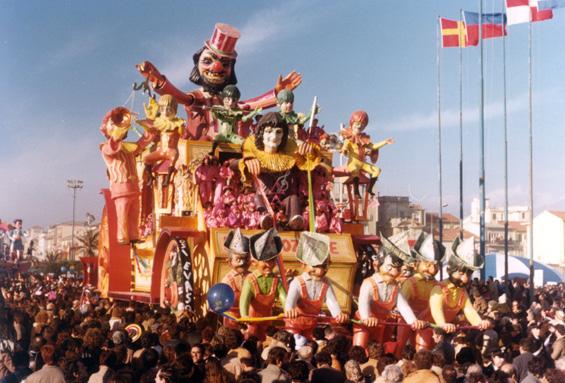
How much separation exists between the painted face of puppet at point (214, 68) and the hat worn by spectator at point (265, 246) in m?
6.30

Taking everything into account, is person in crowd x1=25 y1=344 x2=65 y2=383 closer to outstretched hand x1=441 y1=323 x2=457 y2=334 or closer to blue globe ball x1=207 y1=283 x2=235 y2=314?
blue globe ball x1=207 y1=283 x2=235 y2=314

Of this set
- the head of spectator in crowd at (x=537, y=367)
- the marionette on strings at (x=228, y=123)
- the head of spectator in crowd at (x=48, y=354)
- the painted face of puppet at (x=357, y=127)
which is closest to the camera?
the head of spectator in crowd at (x=48, y=354)

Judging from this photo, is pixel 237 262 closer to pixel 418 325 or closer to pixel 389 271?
pixel 389 271

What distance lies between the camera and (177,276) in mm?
11773

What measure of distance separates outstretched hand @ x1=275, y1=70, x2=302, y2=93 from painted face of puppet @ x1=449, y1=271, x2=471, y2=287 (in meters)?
5.93

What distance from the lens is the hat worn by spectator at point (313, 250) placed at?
9.18 m

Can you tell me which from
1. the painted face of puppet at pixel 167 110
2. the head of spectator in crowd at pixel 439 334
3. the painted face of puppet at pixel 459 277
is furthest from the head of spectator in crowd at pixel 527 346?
the painted face of puppet at pixel 167 110

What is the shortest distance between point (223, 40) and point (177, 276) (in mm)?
5093

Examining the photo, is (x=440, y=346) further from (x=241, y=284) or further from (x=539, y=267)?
(x=539, y=267)

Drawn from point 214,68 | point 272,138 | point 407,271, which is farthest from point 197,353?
point 214,68

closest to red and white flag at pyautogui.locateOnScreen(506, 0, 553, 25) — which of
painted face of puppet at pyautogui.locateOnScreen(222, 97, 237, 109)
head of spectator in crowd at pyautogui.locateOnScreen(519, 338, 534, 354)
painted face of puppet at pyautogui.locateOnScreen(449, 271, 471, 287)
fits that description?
painted face of puppet at pyautogui.locateOnScreen(222, 97, 237, 109)

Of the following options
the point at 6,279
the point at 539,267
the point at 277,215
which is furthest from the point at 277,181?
the point at 539,267

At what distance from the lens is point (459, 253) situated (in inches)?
382

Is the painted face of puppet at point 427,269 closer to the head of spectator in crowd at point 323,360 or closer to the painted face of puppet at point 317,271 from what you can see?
the painted face of puppet at point 317,271
